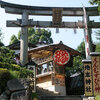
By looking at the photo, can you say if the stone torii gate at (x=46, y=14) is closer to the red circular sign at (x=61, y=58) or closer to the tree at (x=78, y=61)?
the red circular sign at (x=61, y=58)

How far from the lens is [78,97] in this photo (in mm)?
10945

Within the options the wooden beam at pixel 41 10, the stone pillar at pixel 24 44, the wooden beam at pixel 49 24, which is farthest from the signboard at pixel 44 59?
the wooden beam at pixel 41 10

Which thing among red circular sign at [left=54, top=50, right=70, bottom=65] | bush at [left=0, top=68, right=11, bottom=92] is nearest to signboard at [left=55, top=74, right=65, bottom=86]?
red circular sign at [left=54, top=50, right=70, bottom=65]

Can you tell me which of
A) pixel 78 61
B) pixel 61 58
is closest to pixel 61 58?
pixel 61 58

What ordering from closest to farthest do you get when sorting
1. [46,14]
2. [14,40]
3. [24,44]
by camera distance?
[24,44]
[46,14]
[14,40]

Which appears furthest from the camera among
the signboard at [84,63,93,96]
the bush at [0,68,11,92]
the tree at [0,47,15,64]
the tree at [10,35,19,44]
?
the tree at [10,35,19,44]

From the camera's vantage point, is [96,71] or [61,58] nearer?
[96,71]

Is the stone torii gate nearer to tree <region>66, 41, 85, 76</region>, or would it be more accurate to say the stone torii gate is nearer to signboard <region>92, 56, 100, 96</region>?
signboard <region>92, 56, 100, 96</region>

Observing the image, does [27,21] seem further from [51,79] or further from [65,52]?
[51,79]

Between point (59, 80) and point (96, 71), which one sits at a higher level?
point (96, 71)

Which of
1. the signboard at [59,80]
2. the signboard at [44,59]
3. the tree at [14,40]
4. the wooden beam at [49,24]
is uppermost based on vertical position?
the wooden beam at [49,24]

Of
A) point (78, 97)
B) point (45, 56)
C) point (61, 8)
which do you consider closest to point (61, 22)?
point (61, 8)

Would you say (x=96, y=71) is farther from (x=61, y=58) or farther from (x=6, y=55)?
(x=61, y=58)

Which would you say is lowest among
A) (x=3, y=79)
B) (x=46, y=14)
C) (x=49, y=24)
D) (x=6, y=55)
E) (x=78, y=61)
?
(x=78, y=61)
